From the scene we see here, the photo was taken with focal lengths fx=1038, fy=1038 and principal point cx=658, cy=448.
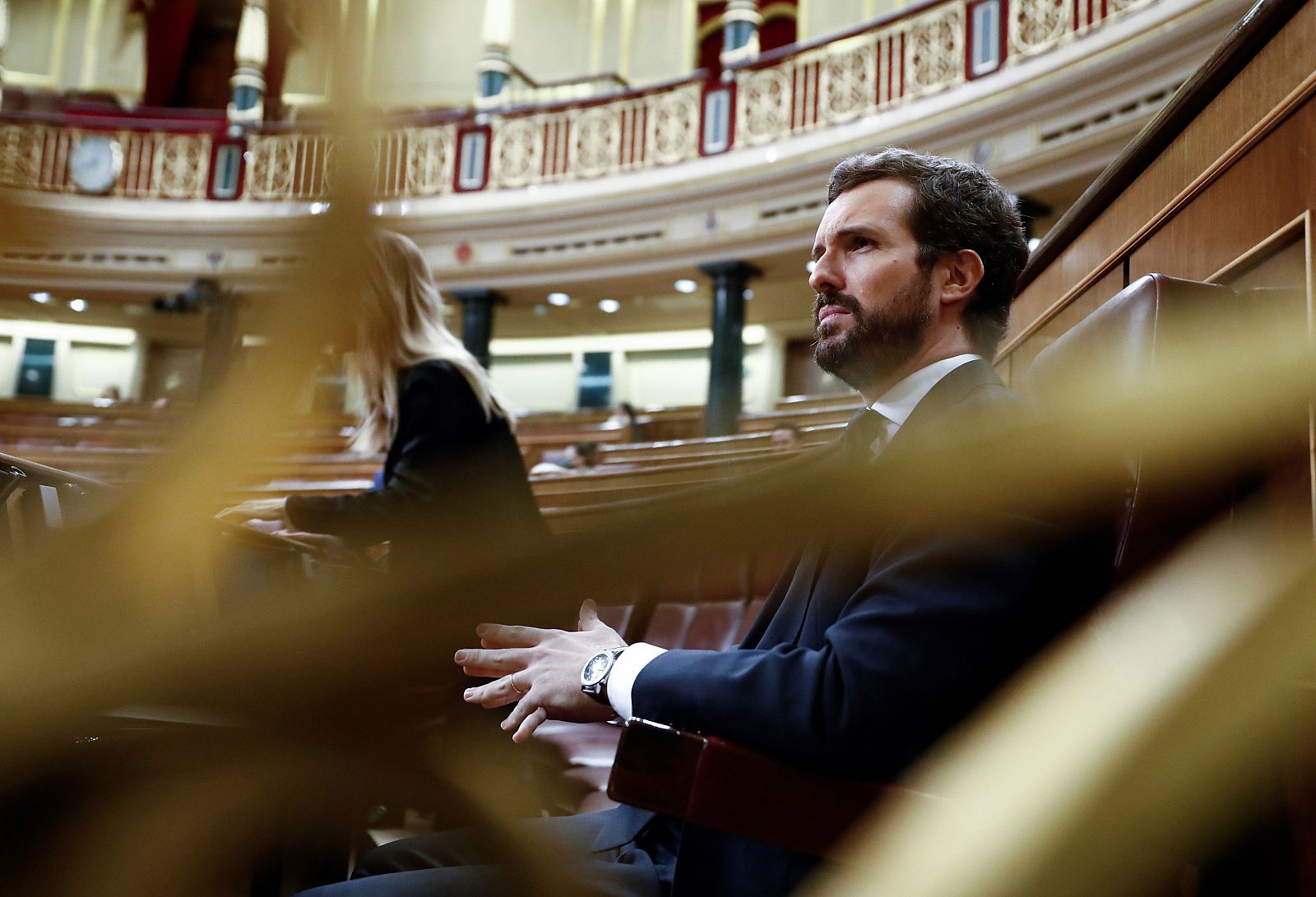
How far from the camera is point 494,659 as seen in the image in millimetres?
452

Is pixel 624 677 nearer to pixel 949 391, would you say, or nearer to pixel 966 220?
pixel 949 391

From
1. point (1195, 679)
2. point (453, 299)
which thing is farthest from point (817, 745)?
point (453, 299)

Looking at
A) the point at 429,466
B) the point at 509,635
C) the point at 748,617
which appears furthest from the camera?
the point at 748,617

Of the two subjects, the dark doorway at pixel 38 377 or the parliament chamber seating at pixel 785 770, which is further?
the dark doorway at pixel 38 377

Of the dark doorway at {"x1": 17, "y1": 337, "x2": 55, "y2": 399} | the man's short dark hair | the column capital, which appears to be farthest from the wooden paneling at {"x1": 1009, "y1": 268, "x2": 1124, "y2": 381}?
the dark doorway at {"x1": 17, "y1": 337, "x2": 55, "y2": 399}

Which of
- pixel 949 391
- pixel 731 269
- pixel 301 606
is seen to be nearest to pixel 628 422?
pixel 731 269

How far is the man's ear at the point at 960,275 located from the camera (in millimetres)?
923

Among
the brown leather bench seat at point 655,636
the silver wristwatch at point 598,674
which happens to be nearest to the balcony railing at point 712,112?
the brown leather bench seat at point 655,636

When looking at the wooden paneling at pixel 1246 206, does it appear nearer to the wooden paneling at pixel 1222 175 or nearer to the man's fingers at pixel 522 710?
the wooden paneling at pixel 1222 175

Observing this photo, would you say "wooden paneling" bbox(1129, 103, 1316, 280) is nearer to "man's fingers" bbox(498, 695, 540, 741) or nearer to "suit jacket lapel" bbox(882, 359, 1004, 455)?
"suit jacket lapel" bbox(882, 359, 1004, 455)

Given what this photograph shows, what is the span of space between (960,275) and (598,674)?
50 cm

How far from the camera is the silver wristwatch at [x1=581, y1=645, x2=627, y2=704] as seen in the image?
67 cm

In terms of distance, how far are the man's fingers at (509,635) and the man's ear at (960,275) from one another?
62 centimetres

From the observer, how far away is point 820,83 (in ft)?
18.5
